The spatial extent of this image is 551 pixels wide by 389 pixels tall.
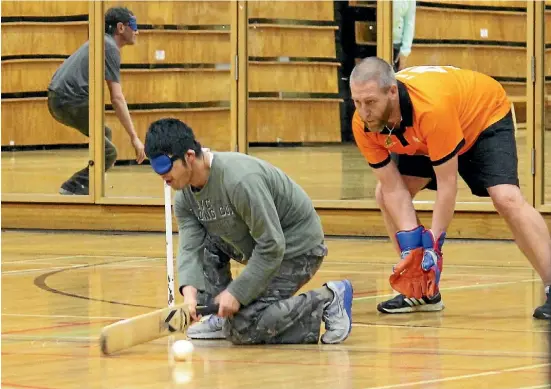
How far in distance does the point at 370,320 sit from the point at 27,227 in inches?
206

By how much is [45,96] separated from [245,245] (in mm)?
5770

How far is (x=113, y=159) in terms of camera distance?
10.7 m

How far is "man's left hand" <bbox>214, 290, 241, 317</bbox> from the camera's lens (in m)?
5.28

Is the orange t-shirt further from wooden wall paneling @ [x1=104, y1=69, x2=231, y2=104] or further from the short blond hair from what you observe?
wooden wall paneling @ [x1=104, y1=69, x2=231, y2=104]

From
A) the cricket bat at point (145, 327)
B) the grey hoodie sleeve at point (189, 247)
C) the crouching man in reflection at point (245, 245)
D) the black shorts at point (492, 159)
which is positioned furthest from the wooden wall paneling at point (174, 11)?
the cricket bat at point (145, 327)

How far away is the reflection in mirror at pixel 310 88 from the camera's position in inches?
403

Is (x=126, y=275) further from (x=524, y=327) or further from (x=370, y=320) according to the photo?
(x=524, y=327)

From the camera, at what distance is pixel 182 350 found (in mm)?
5137

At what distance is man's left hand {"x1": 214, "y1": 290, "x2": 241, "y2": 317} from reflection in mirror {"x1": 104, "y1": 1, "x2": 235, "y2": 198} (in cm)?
525

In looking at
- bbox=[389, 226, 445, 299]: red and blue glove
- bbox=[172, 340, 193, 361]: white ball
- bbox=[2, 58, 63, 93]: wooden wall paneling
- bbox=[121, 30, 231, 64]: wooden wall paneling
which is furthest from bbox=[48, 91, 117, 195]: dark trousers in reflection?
bbox=[172, 340, 193, 361]: white ball

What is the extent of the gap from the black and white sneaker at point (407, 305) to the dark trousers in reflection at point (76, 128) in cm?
467

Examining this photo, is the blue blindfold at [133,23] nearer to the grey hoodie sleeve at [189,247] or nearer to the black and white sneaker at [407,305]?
the black and white sneaker at [407,305]

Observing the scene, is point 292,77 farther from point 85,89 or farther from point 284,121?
point 85,89

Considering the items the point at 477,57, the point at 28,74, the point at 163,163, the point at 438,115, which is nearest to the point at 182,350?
the point at 163,163
